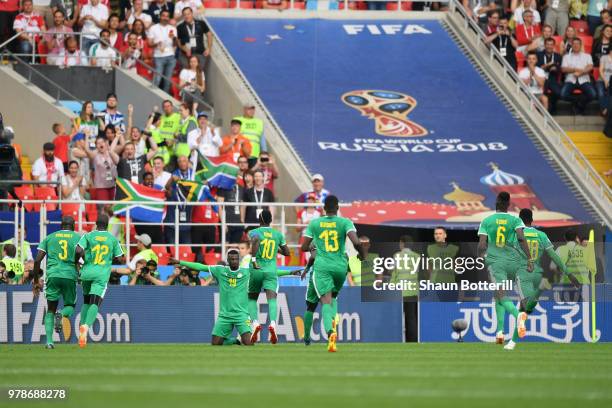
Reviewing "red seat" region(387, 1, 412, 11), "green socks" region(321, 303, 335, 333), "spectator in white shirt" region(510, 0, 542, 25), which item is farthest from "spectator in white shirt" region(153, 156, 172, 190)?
"red seat" region(387, 1, 412, 11)

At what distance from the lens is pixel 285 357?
18328 millimetres

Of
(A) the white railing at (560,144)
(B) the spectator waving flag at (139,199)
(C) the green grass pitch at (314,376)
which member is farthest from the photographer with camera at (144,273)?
(A) the white railing at (560,144)

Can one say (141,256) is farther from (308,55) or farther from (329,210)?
(308,55)

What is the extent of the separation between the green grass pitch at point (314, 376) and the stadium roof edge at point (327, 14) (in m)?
17.6

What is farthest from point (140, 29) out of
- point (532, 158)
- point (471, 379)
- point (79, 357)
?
point (471, 379)

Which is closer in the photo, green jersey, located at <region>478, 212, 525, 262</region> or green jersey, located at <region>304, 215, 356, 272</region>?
green jersey, located at <region>304, 215, 356, 272</region>

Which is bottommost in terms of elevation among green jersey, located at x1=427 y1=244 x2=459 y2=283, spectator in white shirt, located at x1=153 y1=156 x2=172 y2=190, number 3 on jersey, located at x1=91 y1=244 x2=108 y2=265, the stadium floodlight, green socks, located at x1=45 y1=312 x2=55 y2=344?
the stadium floodlight

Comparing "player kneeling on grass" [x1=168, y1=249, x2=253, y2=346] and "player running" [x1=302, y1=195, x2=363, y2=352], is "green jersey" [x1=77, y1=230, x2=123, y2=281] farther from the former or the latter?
"player running" [x1=302, y1=195, x2=363, y2=352]

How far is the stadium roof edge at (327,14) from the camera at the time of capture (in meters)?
37.1

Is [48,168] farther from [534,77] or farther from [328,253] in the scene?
[534,77]

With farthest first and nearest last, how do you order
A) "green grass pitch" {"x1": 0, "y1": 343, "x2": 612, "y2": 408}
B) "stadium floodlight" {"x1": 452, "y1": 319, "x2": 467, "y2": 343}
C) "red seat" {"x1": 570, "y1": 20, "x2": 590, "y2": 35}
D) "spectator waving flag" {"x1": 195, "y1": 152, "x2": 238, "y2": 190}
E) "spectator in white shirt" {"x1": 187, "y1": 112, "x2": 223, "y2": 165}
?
"red seat" {"x1": 570, "y1": 20, "x2": 590, "y2": 35}, "spectator in white shirt" {"x1": 187, "y1": 112, "x2": 223, "y2": 165}, "spectator waving flag" {"x1": 195, "y1": 152, "x2": 238, "y2": 190}, "stadium floodlight" {"x1": 452, "y1": 319, "x2": 467, "y2": 343}, "green grass pitch" {"x1": 0, "y1": 343, "x2": 612, "y2": 408}

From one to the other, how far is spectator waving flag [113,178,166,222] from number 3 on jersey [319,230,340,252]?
6.47 m

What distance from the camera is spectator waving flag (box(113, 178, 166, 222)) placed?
1049 inches

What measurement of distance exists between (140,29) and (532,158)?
9.35 metres
